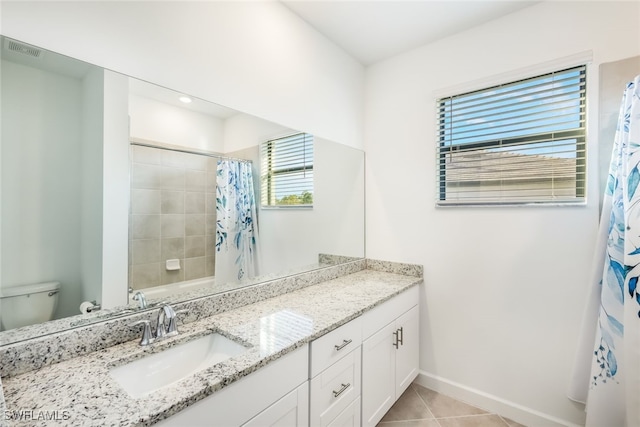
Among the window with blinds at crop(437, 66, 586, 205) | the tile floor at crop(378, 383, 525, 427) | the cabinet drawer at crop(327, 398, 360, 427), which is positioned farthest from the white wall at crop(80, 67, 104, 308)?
the window with blinds at crop(437, 66, 586, 205)

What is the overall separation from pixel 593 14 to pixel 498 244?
138 cm

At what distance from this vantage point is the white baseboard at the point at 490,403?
1721mm

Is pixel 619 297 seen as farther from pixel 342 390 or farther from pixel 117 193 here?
pixel 117 193

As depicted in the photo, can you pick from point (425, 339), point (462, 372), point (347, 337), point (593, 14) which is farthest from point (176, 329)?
point (593, 14)

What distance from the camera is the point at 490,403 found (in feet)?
6.23

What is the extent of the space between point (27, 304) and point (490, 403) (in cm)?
250

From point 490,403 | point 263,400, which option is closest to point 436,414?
point 490,403

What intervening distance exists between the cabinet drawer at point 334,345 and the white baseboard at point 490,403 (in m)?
1.07

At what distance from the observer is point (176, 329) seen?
1188 millimetres

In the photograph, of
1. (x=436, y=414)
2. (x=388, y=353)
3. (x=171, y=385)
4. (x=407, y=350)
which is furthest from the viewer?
(x=407, y=350)

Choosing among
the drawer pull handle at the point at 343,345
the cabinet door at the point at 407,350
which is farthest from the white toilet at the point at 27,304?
the cabinet door at the point at 407,350

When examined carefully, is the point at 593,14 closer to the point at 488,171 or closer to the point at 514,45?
the point at 514,45

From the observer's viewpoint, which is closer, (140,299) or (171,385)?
(171,385)

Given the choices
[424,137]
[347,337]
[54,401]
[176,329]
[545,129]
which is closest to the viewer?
[54,401]
